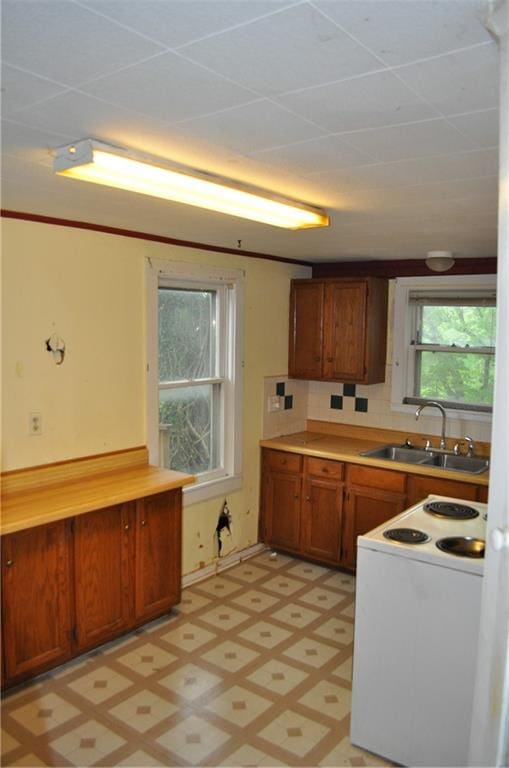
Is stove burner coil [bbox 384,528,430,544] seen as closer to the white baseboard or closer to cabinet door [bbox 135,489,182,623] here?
cabinet door [bbox 135,489,182,623]

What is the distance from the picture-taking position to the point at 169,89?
1.48 m

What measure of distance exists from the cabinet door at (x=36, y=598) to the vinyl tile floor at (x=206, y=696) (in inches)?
6.3

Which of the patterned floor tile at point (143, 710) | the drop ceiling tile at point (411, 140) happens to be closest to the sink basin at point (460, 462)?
the patterned floor tile at point (143, 710)

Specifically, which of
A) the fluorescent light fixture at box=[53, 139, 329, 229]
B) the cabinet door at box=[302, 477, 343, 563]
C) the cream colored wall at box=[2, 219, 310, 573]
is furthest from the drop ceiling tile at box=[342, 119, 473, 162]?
the cabinet door at box=[302, 477, 343, 563]

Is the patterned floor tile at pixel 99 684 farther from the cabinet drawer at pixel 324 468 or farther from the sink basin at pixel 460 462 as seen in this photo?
the sink basin at pixel 460 462

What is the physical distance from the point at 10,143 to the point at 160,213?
1.17 m

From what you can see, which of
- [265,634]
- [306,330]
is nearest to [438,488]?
[265,634]

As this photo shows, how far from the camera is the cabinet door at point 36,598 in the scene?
9.43ft

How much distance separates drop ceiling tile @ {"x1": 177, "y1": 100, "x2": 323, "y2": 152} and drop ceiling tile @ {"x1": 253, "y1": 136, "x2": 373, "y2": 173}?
6 cm

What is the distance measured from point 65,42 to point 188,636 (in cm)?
315

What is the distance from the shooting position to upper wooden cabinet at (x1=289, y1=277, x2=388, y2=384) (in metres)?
4.70

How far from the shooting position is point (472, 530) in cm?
275

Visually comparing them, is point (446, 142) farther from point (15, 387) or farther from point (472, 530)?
point (15, 387)

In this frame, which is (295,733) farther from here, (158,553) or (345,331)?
(345,331)
